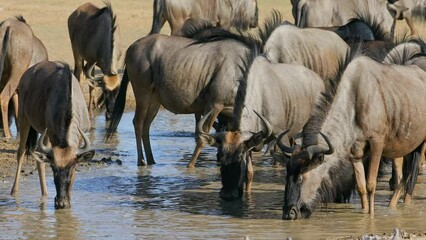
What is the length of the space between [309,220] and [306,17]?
25.4 ft

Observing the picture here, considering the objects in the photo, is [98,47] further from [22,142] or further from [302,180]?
[302,180]

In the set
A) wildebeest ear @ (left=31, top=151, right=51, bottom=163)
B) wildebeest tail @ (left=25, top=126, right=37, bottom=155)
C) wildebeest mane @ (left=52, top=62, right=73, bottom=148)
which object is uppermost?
wildebeest mane @ (left=52, top=62, right=73, bottom=148)

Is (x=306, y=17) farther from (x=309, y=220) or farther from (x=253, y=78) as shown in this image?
(x=309, y=220)

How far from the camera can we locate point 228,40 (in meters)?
11.9

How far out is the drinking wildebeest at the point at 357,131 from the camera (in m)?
9.11

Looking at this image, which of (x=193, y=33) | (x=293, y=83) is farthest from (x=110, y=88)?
(x=293, y=83)

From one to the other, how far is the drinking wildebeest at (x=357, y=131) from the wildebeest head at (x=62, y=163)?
1726mm

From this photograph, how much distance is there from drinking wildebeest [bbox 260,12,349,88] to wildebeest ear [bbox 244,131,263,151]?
8.26ft

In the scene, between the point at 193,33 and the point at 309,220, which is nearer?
the point at 309,220

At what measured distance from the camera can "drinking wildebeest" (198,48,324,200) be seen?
32.6ft

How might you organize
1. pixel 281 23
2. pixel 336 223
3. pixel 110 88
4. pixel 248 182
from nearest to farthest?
pixel 336 223 → pixel 248 182 → pixel 281 23 → pixel 110 88

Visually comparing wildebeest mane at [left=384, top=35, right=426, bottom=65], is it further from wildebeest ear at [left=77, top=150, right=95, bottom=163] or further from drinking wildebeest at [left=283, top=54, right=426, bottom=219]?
wildebeest ear at [left=77, top=150, right=95, bottom=163]

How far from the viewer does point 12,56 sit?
46.4 feet

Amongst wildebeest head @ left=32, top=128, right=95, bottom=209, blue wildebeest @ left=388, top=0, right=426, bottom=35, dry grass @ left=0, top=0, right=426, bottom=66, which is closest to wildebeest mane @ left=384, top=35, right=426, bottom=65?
wildebeest head @ left=32, top=128, right=95, bottom=209
